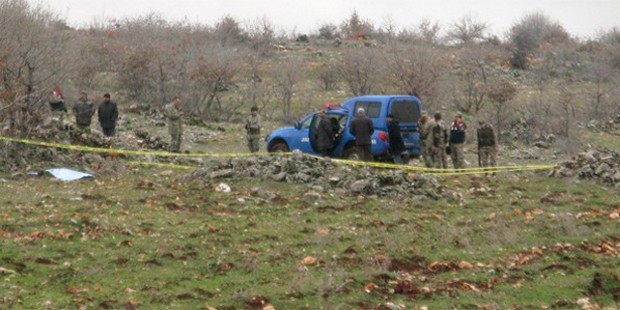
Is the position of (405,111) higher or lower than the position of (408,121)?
higher

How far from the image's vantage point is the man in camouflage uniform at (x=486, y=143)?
23.0m

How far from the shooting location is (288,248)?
43.3 ft

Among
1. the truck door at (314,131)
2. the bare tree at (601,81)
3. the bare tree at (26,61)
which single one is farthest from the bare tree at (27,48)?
the bare tree at (601,81)

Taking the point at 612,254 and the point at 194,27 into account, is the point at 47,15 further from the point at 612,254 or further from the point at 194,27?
the point at 194,27

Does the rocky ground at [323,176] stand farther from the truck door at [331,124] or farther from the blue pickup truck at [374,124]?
the truck door at [331,124]

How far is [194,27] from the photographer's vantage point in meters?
71.1

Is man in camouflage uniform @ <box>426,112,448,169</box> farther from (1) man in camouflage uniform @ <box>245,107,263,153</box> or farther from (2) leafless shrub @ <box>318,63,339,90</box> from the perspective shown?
(2) leafless shrub @ <box>318,63,339,90</box>

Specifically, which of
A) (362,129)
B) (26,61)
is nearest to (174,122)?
(26,61)

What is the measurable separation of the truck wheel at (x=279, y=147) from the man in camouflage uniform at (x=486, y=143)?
474 centimetres

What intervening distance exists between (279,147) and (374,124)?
9.04ft

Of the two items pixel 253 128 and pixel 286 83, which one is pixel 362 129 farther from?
pixel 286 83

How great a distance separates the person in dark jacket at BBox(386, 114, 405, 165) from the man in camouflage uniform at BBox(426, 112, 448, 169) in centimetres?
65

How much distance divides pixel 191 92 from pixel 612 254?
2991cm

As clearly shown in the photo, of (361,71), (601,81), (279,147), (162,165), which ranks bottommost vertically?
(162,165)
